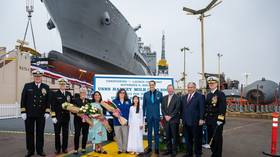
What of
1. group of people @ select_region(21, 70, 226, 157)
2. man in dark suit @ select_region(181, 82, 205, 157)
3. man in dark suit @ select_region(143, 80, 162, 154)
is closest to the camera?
group of people @ select_region(21, 70, 226, 157)

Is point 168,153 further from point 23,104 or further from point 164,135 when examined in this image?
point 23,104

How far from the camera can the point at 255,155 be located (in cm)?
714

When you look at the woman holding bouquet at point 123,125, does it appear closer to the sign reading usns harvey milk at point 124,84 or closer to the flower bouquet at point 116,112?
the flower bouquet at point 116,112

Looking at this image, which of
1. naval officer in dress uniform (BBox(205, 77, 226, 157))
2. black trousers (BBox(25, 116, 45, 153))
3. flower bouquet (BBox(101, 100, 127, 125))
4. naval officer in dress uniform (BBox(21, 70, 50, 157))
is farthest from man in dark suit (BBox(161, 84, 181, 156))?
black trousers (BBox(25, 116, 45, 153))

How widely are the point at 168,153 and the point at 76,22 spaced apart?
759 inches

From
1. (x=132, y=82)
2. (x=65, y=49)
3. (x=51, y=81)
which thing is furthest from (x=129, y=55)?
(x=132, y=82)

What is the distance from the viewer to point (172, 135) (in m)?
6.98

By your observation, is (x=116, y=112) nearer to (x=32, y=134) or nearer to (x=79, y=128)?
(x=79, y=128)

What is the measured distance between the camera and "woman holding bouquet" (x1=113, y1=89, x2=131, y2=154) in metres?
6.99

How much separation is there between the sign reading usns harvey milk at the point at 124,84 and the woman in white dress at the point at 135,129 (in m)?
1.91

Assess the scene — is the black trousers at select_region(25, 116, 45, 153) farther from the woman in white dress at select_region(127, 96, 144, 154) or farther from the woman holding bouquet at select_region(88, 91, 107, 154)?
the woman in white dress at select_region(127, 96, 144, 154)

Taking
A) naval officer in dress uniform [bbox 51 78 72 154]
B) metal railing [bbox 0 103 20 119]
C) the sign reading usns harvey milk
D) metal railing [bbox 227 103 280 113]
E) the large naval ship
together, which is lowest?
metal railing [bbox 227 103 280 113]

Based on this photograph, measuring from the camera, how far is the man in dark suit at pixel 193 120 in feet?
21.8

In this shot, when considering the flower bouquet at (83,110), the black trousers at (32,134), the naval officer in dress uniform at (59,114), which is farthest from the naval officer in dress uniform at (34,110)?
the flower bouquet at (83,110)
